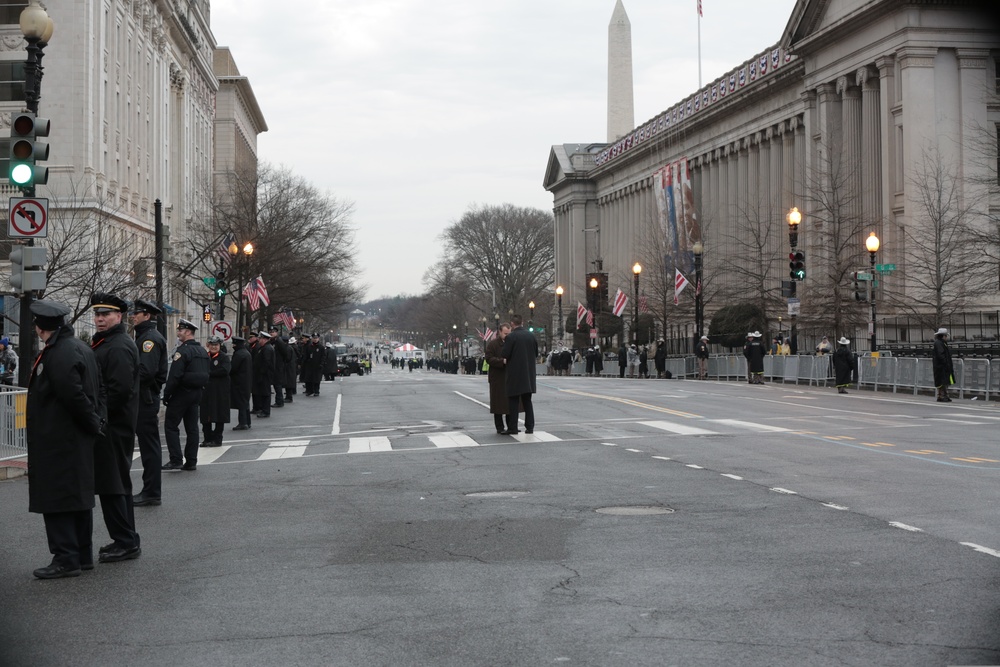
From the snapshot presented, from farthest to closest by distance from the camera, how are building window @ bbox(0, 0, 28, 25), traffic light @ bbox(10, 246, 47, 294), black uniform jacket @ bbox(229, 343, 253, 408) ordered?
1. building window @ bbox(0, 0, 28, 25)
2. black uniform jacket @ bbox(229, 343, 253, 408)
3. traffic light @ bbox(10, 246, 47, 294)

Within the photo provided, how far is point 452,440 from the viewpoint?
67.7ft

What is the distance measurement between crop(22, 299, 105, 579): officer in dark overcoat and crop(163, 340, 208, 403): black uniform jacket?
6.42 m

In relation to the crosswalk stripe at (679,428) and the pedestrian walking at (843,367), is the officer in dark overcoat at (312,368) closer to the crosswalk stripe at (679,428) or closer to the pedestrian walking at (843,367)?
the pedestrian walking at (843,367)

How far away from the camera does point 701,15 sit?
87.1 meters

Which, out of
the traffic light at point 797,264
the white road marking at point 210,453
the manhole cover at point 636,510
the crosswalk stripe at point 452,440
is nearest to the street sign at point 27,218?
the white road marking at point 210,453

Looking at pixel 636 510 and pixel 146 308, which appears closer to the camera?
pixel 636 510

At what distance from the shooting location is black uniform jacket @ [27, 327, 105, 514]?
9156 millimetres

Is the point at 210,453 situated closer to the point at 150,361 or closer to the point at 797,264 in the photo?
the point at 150,361

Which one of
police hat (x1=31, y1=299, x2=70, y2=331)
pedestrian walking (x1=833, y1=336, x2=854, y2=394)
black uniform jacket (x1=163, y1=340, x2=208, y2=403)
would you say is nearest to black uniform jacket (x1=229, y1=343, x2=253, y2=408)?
black uniform jacket (x1=163, y1=340, x2=208, y2=403)

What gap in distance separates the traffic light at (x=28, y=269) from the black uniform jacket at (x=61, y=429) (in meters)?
9.47

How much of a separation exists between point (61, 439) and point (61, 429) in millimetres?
74

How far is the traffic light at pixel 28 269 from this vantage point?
18.2 m

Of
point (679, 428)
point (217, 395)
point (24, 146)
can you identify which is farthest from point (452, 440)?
point (24, 146)

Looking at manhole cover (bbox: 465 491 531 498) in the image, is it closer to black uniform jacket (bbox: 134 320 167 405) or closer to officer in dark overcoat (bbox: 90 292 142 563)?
black uniform jacket (bbox: 134 320 167 405)
